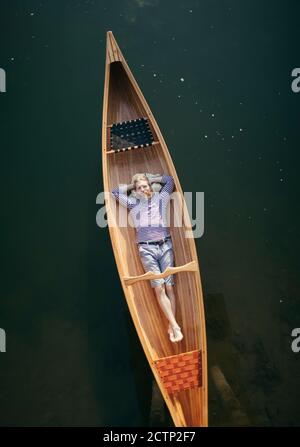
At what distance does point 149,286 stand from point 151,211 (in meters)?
0.67

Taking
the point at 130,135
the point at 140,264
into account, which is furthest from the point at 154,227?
the point at 130,135

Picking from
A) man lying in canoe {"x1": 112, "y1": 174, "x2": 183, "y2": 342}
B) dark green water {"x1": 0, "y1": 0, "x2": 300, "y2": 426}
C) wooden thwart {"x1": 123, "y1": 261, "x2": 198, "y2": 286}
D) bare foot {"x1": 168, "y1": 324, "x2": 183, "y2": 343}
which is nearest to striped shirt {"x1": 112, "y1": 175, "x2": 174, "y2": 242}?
man lying in canoe {"x1": 112, "y1": 174, "x2": 183, "y2": 342}

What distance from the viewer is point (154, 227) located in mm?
2953

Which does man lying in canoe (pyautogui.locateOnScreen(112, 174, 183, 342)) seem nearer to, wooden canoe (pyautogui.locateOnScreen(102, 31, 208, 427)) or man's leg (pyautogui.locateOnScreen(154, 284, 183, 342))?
man's leg (pyautogui.locateOnScreen(154, 284, 183, 342))

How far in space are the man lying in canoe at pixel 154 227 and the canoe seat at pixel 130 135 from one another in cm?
44

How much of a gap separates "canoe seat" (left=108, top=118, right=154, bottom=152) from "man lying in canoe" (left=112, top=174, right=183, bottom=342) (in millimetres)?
435

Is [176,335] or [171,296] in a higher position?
[171,296]

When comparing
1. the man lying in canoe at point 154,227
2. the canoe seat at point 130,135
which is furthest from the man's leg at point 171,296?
the canoe seat at point 130,135

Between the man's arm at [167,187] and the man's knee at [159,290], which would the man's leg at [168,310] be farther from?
the man's arm at [167,187]

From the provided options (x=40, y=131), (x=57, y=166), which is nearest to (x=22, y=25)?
(x=40, y=131)

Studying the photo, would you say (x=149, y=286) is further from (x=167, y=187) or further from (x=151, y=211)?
(x=167, y=187)

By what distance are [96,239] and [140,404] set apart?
1632 mm
